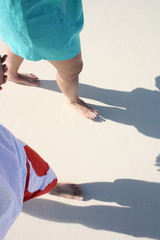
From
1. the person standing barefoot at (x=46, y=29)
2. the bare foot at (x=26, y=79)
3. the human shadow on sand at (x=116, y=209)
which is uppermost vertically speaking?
the person standing barefoot at (x=46, y=29)

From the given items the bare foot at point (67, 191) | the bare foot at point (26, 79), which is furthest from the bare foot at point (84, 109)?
the bare foot at point (67, 191)

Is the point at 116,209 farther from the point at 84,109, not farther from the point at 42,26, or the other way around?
the point at 42,26

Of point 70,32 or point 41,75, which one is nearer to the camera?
point 70,32

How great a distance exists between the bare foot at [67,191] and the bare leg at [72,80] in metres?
0.37

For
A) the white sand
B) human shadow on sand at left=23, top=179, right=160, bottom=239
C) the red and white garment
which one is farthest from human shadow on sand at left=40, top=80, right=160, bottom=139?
the red and white garment

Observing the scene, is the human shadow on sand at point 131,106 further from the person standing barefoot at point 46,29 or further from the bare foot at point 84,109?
the person standing barefoot at point 46,29

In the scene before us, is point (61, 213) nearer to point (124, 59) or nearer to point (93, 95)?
point (93, 95)

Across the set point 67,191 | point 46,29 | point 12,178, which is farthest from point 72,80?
point 12,178

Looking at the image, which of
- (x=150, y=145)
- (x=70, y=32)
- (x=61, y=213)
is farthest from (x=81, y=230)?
(x=70, y=32)

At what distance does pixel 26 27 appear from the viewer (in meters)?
0.67

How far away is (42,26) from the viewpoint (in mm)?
674

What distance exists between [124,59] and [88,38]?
0.92 feet

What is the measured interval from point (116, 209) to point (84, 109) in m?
0.51

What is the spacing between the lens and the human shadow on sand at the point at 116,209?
1044mm
